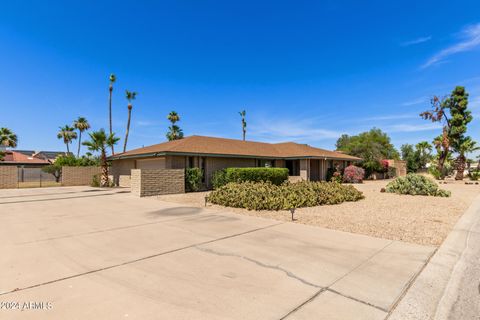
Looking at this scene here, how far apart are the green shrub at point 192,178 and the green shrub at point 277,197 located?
15.8 ft

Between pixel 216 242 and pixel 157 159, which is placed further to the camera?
pixel 157 159

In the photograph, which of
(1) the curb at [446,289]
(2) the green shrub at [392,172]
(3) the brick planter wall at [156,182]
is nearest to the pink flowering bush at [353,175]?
(2) the green shrub at [392,172]

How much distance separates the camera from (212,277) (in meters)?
3.78

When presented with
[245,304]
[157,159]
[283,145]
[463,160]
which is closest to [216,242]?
[245,304]

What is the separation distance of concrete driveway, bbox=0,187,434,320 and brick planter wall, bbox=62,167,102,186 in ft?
58.6

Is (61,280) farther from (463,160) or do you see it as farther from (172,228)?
(463,160)

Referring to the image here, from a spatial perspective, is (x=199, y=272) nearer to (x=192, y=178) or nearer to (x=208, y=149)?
(x=192, y=178)

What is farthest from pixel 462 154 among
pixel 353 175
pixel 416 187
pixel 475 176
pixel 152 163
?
pixel 152 163

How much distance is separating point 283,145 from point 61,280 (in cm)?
2638

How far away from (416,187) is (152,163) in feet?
57.9

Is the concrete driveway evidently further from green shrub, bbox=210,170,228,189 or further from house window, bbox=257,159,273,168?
house window, bbox=257,159,273,168

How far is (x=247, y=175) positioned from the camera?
1650 cm

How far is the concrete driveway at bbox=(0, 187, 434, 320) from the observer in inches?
116

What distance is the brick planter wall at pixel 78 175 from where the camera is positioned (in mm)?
22453
